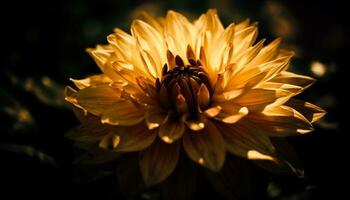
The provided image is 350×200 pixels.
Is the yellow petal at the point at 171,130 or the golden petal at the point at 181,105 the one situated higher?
the golden petal at the point at 181,105

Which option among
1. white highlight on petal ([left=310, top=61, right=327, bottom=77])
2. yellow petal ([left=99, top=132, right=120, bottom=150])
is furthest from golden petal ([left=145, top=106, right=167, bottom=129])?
white highlight on petal ([left=310, top=61, right=327, bottom=77])

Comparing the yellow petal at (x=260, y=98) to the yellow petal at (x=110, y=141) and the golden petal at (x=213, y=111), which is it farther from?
the yellow petal at (x=110, y=141)

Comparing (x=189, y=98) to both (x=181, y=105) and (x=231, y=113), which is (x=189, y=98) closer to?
(x=181, y=105)

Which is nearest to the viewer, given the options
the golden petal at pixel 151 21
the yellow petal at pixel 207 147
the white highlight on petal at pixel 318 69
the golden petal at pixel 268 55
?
the yellow petal at pixel 207 147

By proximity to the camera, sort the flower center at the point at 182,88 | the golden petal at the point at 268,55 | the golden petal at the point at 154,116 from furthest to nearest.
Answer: the golden petal at the point at 268,55 → the flower center at the point at 182,88 → the golden petal at the point at 154,116

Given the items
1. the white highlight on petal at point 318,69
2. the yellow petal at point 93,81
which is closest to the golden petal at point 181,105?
the yellow petal at point 93,81

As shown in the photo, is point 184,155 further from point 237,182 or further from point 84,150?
point 84,150

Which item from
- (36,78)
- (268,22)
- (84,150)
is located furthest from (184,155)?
(268,22)
